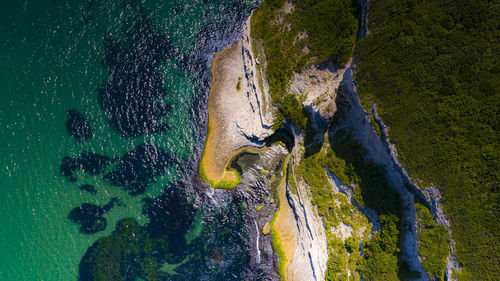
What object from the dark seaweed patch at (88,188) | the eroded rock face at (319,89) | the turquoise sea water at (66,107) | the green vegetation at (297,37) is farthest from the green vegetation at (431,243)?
the dark seaweed patch at (88,188)

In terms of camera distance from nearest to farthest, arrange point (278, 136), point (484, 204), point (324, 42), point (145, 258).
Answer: point (484, 204) → point (324, 42) → point (278, 136) → point (145, 258)

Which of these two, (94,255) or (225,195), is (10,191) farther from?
(225,195)

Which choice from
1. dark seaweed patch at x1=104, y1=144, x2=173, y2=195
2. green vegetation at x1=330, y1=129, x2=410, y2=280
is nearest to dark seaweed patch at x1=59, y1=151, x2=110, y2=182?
dark seaweed patch at x1=104, y1=144, x2=173, y2=195

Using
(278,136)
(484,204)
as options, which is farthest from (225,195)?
(484,204)

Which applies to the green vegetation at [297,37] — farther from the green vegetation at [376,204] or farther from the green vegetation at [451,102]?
the green vegetation at [376,204]

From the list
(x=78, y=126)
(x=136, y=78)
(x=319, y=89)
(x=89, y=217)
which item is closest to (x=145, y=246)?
(x=89, y=217)

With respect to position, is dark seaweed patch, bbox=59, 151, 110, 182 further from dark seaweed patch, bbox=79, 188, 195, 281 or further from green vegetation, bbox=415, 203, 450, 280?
green vegetation, bbox=415, 203, 450, 280
